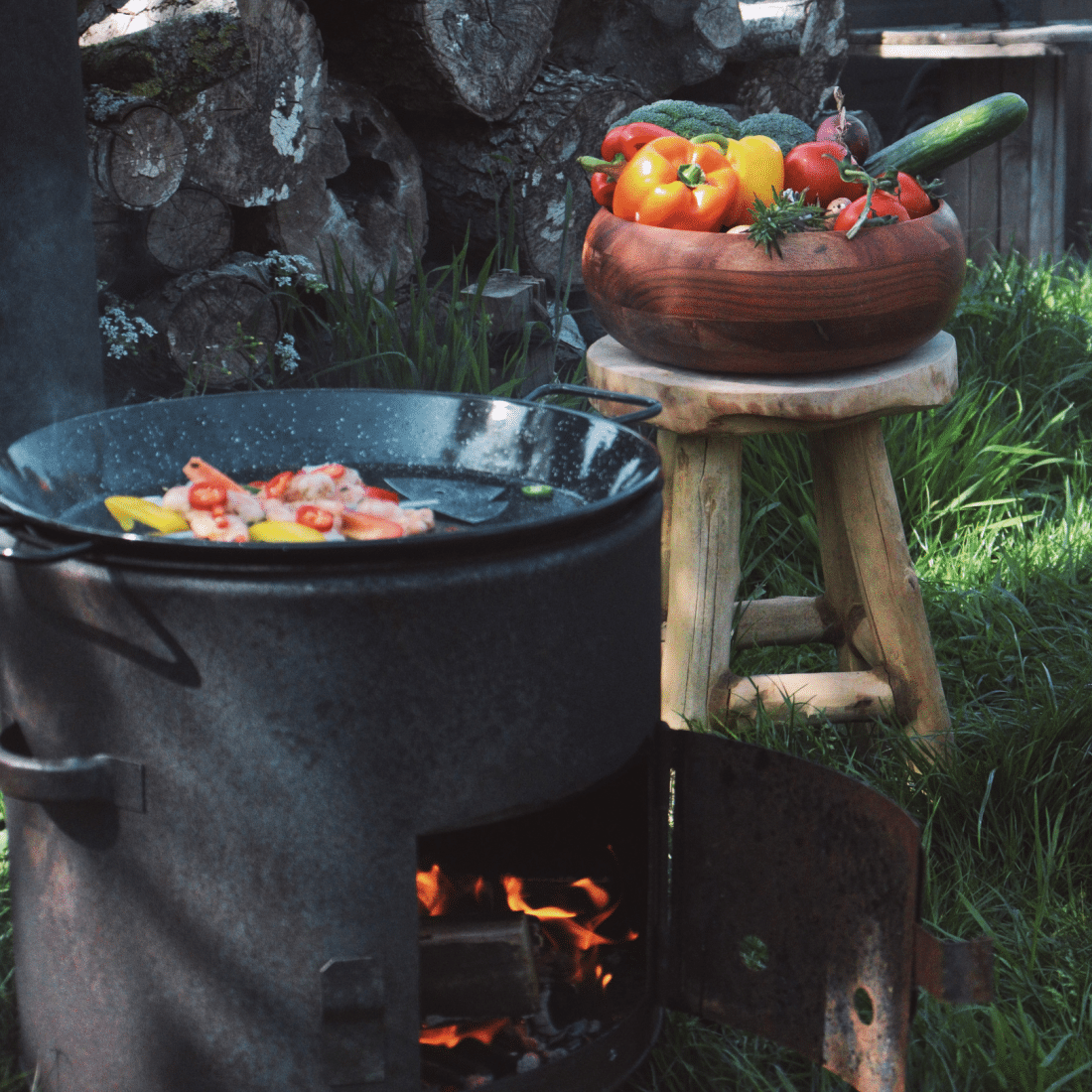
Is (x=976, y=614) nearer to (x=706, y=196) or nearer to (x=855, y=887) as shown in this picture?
(x=706, y=196)

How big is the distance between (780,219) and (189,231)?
4.84ft

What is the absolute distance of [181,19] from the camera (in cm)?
259

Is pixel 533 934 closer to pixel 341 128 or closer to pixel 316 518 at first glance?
pixel 316 518

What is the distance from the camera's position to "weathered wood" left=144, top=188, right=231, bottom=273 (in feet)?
9.25

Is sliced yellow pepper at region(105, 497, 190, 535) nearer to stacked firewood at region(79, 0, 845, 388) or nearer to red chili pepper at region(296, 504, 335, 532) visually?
red chili pepper at region(296, 504, 335, 532)

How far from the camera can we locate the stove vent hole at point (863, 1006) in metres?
1.48

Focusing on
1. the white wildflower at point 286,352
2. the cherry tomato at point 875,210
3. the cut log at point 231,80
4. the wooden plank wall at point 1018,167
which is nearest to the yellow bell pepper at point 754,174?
the cherry tomato at point 875,210

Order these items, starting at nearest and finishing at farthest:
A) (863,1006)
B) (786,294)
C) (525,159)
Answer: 1. (863,1006)
2. (786,294)
3. (525,159)

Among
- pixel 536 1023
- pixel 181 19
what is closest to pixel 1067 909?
pixel 536 1023

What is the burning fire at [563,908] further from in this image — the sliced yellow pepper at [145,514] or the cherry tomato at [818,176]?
the cherry tomato at [818,176]

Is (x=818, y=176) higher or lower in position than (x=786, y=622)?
higher

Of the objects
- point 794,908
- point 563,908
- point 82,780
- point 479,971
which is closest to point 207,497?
point 82,780

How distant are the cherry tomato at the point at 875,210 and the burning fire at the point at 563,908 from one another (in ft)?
3.56

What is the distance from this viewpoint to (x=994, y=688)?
2648 millimetres
